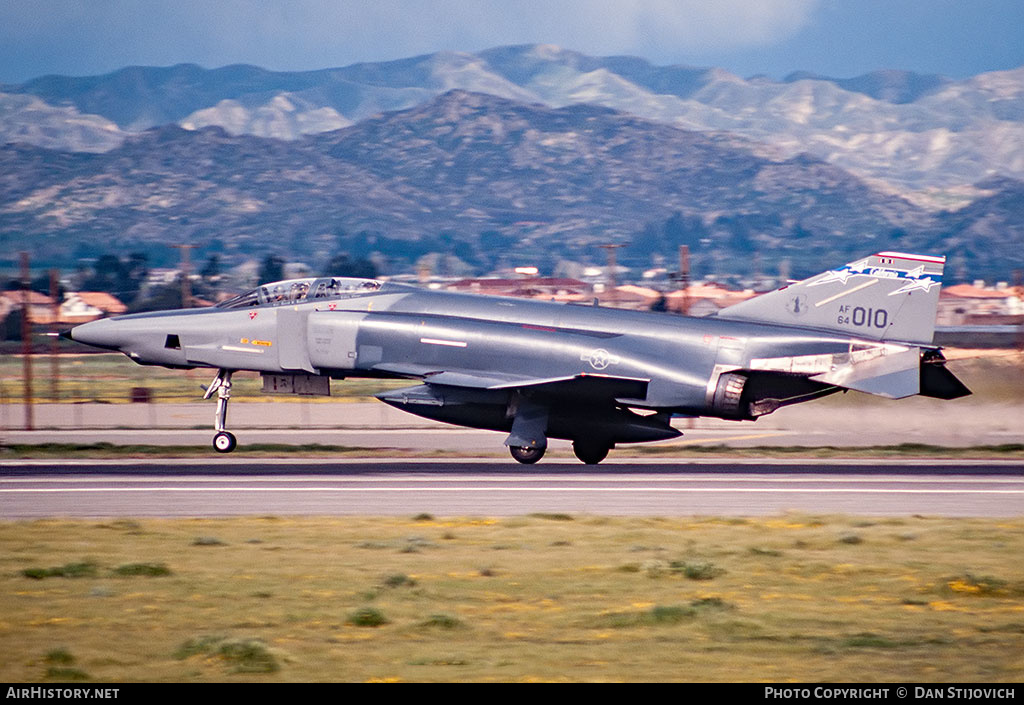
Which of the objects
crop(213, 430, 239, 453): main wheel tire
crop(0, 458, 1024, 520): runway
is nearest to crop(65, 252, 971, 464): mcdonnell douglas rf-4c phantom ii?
crop(213, 430, 239, 453): main wheel tire

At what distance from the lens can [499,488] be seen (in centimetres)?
1948

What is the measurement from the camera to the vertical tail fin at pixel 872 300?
72.1ft

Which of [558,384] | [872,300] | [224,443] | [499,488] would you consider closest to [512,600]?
[499,488]

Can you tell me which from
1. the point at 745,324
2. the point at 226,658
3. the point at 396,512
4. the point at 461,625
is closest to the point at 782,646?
the point at 461,625

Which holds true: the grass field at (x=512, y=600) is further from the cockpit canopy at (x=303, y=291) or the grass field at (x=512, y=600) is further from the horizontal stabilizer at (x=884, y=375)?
the cockpit canopy at (x=303, y=291)

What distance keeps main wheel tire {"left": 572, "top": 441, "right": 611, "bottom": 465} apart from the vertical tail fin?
3856 millimetres

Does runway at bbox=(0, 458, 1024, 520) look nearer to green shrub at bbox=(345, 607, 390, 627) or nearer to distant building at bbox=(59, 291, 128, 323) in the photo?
green shrub at bbox=(345, 607, 390, 627)

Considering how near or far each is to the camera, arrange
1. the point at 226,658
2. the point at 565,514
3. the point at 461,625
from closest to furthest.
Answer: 1. the point at 226,658
2. the point at 461,625
3. the point at 565,514

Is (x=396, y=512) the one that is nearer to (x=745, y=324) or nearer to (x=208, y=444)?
(x=745, y=324)

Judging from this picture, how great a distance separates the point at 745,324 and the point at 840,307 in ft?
5.92

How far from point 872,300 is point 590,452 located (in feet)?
19.9

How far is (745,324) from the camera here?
22703 mm

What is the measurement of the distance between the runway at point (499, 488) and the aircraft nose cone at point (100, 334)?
2518mm

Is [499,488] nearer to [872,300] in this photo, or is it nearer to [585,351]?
[585,351]
